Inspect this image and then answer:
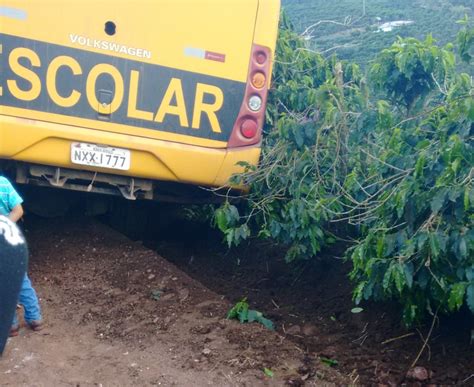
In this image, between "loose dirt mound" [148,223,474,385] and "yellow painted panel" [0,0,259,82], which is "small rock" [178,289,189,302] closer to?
"loose dirt mound" [148,223,474,385]

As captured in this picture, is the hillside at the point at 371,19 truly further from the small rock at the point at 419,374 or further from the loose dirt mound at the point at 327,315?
the small rock at the point at 419,374

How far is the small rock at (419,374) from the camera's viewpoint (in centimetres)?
355

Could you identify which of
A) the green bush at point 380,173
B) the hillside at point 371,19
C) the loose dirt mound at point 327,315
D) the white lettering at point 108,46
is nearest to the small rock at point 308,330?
the loose dirt mound at point 327,315

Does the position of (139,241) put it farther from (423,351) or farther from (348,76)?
(423,351)

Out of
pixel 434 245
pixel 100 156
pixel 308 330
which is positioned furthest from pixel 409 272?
pixel 100 156

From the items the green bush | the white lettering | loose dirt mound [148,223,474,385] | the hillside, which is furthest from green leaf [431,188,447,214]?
the hillside

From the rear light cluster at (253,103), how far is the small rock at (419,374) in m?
2.11

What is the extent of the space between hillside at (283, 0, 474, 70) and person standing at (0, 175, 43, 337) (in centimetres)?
624

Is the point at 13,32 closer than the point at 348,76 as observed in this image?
Yes

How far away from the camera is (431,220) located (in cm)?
346

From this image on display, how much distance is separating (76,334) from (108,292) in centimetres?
58

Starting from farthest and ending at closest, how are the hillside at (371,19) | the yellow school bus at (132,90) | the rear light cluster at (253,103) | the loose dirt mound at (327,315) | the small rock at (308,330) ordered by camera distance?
the hillside at (371,19)
the rear light cluster at (253,103)
the yellow school bus at (132,90)
the small rock at (308,330)
the loose dirt mound at (327,315)

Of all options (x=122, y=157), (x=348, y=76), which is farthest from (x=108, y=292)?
(x=348, y=76)

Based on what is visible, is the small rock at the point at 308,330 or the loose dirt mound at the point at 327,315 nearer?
the loose dirt mound at the point at 327,315
